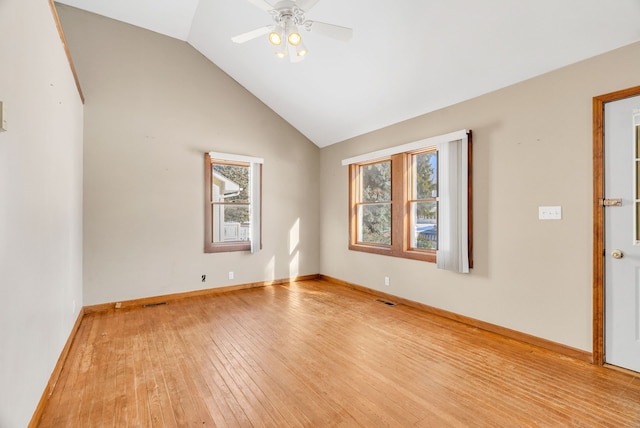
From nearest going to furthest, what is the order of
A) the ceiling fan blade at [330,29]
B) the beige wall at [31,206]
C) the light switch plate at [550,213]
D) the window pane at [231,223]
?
the beige wall at [31,206], the ceiling fan blade at [330,29], the light switch plate at [550,213], the window pane at [231,223]

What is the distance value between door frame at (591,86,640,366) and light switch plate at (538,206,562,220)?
0.26 m

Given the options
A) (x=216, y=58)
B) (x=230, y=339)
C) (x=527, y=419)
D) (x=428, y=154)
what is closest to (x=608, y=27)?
(x=428, y=154)

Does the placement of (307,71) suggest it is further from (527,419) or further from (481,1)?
(527,419)

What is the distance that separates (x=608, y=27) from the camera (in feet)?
7.78

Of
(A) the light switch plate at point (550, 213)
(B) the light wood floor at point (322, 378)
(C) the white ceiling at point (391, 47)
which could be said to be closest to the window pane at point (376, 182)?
(C) the white ceiling at point (391, 47)

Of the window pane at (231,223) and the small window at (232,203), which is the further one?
the window pane at (231,223)

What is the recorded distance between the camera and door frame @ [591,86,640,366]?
2.57 meters

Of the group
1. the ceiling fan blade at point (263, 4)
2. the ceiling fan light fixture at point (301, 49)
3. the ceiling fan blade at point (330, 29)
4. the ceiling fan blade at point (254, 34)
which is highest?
the ceiling fan blade at point (263, 4)

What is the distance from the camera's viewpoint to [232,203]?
16.8 ft

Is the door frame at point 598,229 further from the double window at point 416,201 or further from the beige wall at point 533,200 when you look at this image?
the double window at point 416,201

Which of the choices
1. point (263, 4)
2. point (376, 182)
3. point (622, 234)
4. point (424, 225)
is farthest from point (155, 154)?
point (622, 234)

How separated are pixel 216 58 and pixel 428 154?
11.5 ft

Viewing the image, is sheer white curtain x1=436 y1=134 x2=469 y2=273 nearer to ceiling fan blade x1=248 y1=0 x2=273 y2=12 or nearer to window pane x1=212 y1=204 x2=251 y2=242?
ceiling fan blade x1=248 y1=0 x2=273 y2=12

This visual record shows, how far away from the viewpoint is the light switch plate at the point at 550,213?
283 cm
